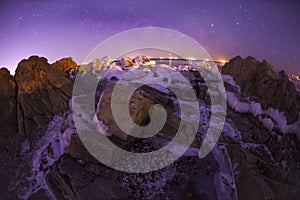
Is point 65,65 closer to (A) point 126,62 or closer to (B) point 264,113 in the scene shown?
(A) point 126,62

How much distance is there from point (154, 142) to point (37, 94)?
41.1ft

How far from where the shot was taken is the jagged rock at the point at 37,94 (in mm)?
18047

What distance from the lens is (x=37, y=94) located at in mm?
20281

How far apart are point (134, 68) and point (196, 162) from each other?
13.9m

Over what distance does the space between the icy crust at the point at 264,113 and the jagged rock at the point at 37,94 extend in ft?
49.0

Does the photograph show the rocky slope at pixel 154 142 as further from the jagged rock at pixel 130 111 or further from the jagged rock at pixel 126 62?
the jagged rock at pixel 126 62

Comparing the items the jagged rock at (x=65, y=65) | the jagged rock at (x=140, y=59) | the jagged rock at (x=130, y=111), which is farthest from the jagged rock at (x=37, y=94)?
the jagged rock at (x=140, y=59)

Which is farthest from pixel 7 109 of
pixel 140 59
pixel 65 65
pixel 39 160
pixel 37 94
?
pixel 140 59

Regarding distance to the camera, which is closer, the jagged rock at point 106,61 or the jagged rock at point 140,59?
the jagged rock at point 106,61

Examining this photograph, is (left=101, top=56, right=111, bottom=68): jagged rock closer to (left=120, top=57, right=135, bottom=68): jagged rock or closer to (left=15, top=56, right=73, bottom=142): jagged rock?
(left=120, top=57, right=135, bottom=68): jagged rock

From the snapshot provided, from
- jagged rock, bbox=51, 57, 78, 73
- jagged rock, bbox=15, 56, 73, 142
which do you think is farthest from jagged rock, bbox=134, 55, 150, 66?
jagged rock, bbox=15, 56, 73, 142

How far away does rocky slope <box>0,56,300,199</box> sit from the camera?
1120cm

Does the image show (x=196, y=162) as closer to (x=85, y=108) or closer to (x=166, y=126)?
(x=166, y=126)

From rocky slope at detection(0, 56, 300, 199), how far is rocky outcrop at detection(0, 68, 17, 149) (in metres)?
0.07
